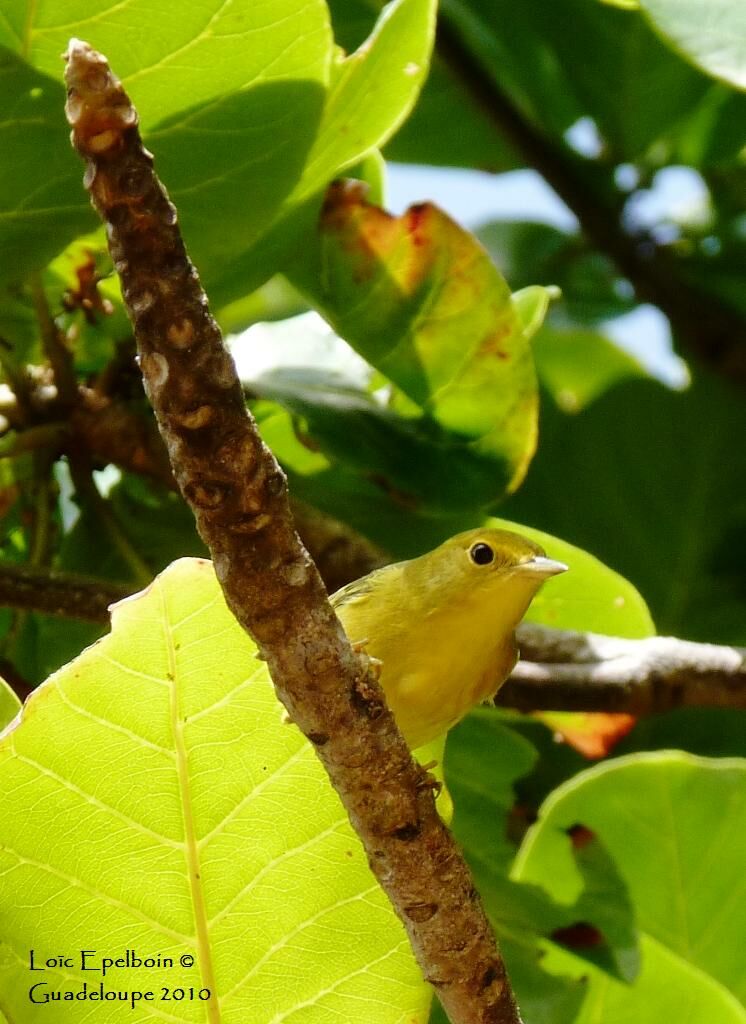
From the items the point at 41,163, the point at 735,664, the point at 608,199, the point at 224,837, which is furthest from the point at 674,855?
the point at 608,199

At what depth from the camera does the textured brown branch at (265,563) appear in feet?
2.62

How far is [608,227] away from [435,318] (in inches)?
43.0

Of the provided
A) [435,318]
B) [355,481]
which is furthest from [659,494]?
[435,318]

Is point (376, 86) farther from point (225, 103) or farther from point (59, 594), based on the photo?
point (59, 594)

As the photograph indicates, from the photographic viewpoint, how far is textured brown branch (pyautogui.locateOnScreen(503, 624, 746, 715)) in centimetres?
156

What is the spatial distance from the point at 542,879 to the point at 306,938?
1.73 feet

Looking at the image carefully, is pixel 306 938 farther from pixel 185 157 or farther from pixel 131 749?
pixel 185 157

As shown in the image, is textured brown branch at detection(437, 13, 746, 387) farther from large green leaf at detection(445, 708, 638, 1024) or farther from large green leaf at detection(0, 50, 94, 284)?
large green leaf at detection(0, 50, 94, 284)

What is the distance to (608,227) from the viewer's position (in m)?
2.67

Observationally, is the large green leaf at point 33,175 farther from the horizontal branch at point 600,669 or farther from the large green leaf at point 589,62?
the large green leaf at point 589,62

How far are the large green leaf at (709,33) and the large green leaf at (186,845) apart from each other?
880 mm

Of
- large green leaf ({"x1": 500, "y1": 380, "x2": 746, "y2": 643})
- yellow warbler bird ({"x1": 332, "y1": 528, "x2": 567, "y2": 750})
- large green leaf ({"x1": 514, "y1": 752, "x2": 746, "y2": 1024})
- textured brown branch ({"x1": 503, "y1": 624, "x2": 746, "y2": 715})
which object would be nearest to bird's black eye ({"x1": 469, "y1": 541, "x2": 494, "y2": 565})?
yellow warbler bird ({"x1": 332, "y1": 528, "x2": 567, "y2": 750})

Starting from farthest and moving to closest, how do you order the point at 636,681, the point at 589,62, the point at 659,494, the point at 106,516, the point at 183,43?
the point at 659,494, the point at 589,62, the point at 106,516, the point at 636,681, the point at 183,43

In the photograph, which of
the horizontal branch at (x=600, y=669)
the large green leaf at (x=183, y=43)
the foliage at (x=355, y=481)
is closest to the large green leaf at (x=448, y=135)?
the foliage at (x=355, y=481)
